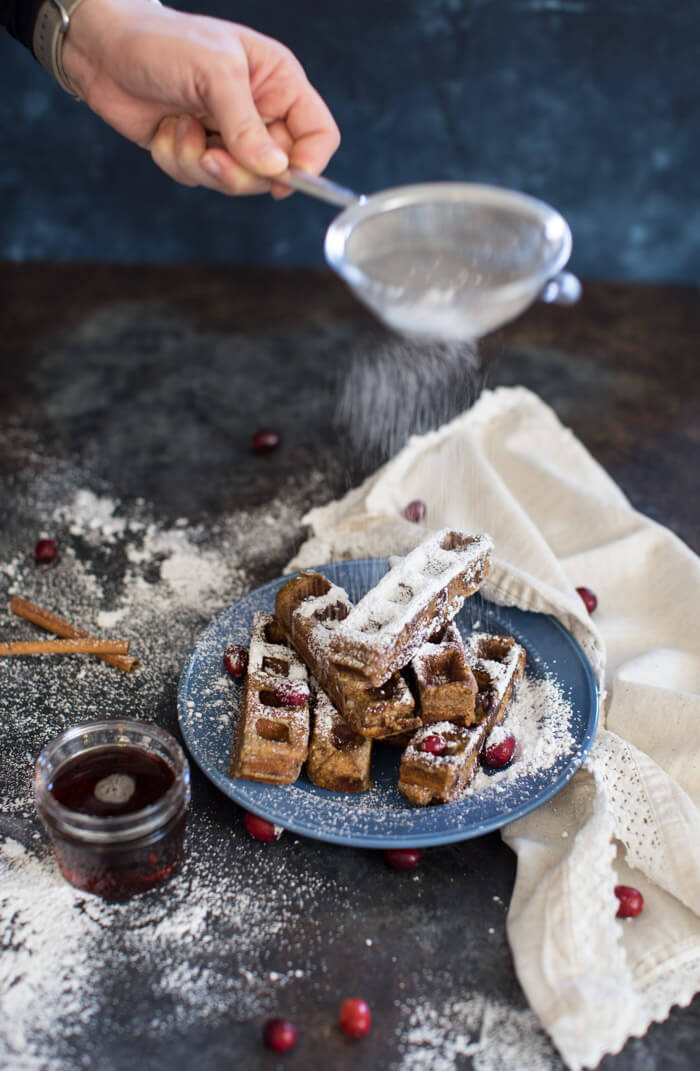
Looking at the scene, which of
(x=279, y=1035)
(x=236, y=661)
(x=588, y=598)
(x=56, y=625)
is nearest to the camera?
(x=279, y=1035)

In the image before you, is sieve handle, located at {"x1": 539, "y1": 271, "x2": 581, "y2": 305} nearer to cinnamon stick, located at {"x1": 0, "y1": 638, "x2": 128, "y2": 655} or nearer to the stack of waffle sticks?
the stack of waffle sticks

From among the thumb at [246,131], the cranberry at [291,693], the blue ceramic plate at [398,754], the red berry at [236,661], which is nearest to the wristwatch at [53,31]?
the thumb at [246,131]

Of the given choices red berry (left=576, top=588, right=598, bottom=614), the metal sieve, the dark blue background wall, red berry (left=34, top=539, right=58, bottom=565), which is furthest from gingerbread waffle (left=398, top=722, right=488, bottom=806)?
the dark blue background wall

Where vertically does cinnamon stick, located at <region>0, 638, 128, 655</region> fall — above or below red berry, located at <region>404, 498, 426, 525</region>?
below

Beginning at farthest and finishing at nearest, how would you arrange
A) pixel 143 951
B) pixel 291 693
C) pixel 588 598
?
pixel 588 598, pixel 291 693, pixel 143 951

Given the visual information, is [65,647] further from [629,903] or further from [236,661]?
[629,903]

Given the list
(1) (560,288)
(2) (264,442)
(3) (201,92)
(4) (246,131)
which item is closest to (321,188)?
(4) (246,131)
